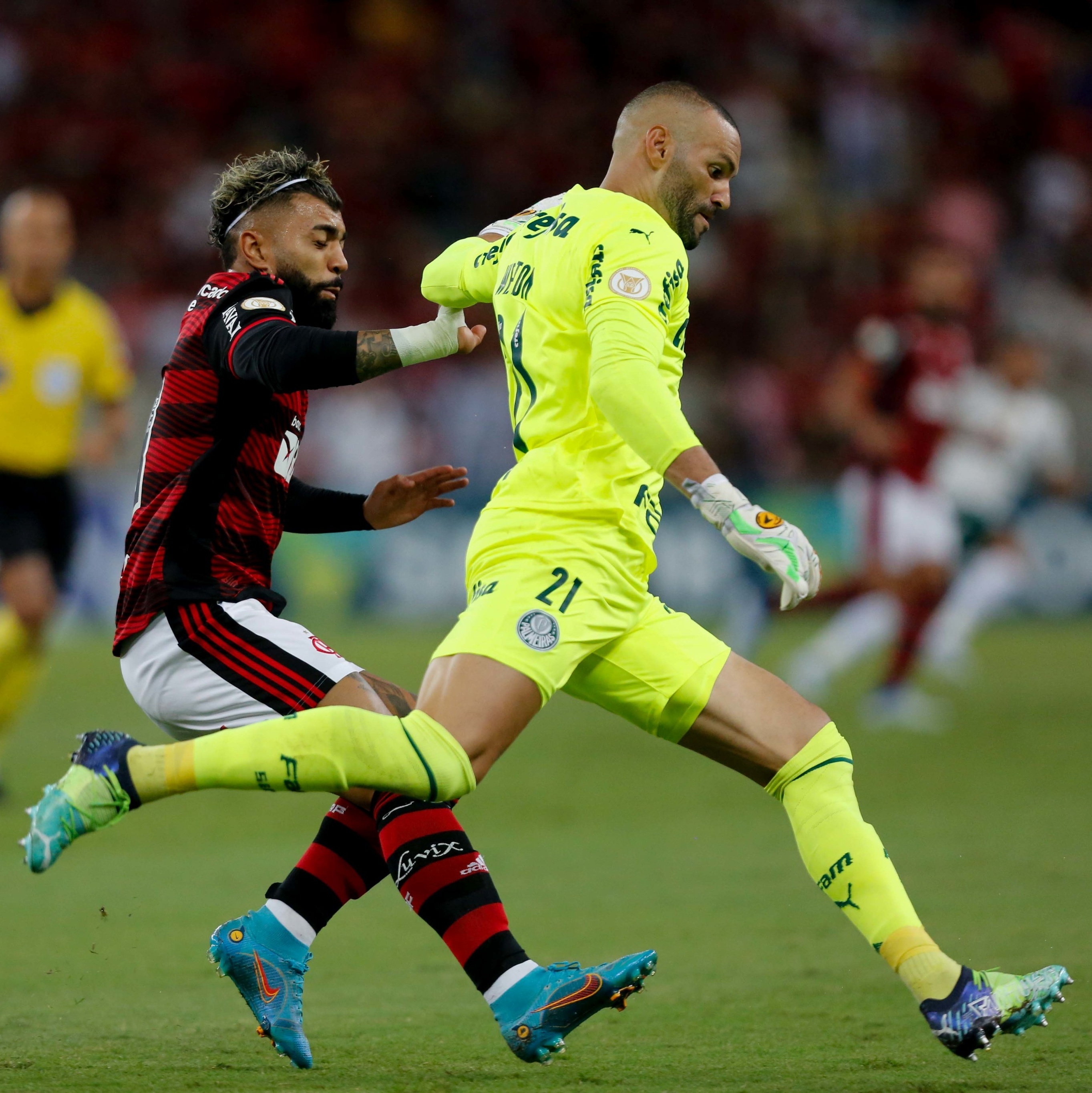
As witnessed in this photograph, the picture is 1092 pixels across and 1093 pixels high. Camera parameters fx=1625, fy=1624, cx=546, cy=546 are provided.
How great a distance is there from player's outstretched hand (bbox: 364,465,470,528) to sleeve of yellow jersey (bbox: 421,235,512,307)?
487mm

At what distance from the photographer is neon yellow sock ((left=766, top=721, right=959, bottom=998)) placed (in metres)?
3.64

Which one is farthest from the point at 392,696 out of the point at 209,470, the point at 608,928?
the point at 608,928

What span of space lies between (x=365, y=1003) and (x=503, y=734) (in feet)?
4.06

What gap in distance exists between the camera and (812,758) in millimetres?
3793

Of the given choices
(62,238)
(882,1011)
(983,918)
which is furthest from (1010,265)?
(882,1011)

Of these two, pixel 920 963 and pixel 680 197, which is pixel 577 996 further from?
pixel 680 197

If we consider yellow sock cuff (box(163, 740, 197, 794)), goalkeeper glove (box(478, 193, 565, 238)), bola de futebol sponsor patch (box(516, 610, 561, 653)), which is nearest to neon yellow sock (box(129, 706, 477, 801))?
yellow sock cuff (box(163, 740, 197, 794))

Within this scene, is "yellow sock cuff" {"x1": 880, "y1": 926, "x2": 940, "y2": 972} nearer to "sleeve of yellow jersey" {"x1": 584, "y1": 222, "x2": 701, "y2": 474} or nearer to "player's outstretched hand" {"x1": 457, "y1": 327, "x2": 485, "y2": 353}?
"sleeve of yellow jersey" {"x1": 584, "y1": 222, "x2": 701, "y2": 474}

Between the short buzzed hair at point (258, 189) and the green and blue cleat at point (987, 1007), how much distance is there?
241 centimetres

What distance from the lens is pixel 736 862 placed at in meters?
6.47

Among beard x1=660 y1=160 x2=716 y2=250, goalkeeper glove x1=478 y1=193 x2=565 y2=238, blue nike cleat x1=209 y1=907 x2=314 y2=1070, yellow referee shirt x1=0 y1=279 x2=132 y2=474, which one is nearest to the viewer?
blue nike cleat x1=209 y1=907 x2=314 y2=1070

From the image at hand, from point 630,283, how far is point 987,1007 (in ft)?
5.68

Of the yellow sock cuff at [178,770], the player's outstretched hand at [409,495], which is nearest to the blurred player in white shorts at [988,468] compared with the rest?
the player's outstretched hand at [409,495]

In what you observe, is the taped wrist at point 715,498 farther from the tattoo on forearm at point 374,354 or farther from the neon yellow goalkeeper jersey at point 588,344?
the tattoo on forearm at point 374,354
